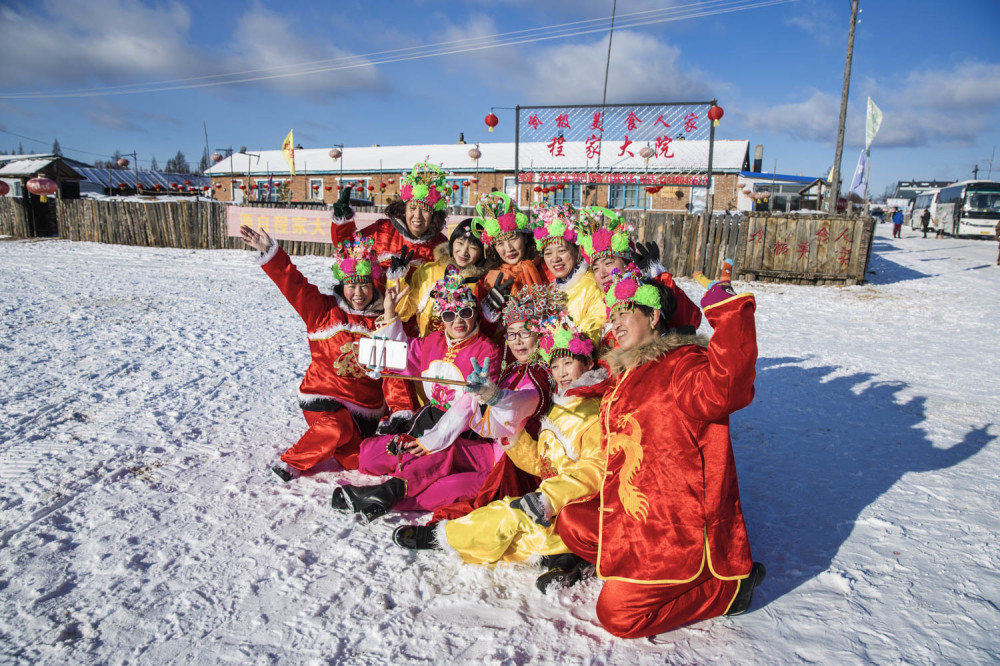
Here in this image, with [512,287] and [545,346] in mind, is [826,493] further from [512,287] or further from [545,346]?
[512,287]

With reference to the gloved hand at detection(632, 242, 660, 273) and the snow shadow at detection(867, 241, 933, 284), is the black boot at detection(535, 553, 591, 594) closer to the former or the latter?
the gloved hand at detection(632, 242, 660, 273)

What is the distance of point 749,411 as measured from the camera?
4.86 m

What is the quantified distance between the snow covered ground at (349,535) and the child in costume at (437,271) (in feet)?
3.95

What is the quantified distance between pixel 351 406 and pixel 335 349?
0.38 m

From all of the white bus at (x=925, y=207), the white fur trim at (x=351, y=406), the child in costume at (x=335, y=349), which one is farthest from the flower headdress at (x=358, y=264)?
the white bus at (x=925, y=207)

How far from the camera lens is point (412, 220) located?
399 cm

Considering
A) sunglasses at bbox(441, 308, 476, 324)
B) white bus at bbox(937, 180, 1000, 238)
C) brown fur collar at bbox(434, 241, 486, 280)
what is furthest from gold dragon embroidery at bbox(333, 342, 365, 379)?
white bus at bbox(937, 180, 1000, 238)

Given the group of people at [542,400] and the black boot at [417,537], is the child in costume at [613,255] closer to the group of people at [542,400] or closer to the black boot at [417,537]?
the group of people at [542,400]

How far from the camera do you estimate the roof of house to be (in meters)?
20.0

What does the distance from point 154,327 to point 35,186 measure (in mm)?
15333

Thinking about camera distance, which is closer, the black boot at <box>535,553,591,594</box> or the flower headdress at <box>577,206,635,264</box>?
the black boot at <box>535,553,591,594</box>

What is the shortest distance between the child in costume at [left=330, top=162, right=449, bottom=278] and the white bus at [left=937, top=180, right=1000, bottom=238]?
97.7ft

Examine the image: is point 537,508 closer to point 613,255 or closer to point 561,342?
point 561,342

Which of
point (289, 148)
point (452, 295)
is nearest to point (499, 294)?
point (452, 295)
